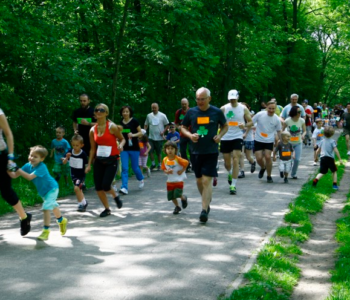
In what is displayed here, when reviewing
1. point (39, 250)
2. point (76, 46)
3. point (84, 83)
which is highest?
point (76, 46)

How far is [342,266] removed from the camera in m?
6.26

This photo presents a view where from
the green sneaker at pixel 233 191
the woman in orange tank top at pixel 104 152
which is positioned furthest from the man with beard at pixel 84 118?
the green sneaker at pixel 233 191

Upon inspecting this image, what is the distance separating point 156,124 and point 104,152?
744cm

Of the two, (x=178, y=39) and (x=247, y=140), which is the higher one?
(x=178, y=39)

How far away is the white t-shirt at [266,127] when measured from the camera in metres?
13.5

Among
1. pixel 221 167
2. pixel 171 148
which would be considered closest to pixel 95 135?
pixel 171 148

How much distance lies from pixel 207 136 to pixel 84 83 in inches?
375

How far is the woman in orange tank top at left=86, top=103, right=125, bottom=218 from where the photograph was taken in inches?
349

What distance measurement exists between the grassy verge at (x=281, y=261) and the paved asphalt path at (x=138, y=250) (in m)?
0.21

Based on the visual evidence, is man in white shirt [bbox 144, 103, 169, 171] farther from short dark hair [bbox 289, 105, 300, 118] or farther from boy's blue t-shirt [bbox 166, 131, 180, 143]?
short dark hair [bbox 289, 105, 300, 118]

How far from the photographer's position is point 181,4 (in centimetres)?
1681

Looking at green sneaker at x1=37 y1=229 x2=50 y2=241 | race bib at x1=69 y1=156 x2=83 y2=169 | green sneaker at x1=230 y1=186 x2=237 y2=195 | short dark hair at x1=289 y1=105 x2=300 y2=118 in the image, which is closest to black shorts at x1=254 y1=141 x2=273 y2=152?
short dark hair at x1=289 y1=105 x2=300 y2=118

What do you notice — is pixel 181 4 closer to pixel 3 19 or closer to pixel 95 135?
pixel 3 19

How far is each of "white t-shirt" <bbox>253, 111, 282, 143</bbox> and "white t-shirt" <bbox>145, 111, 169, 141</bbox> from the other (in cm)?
353
